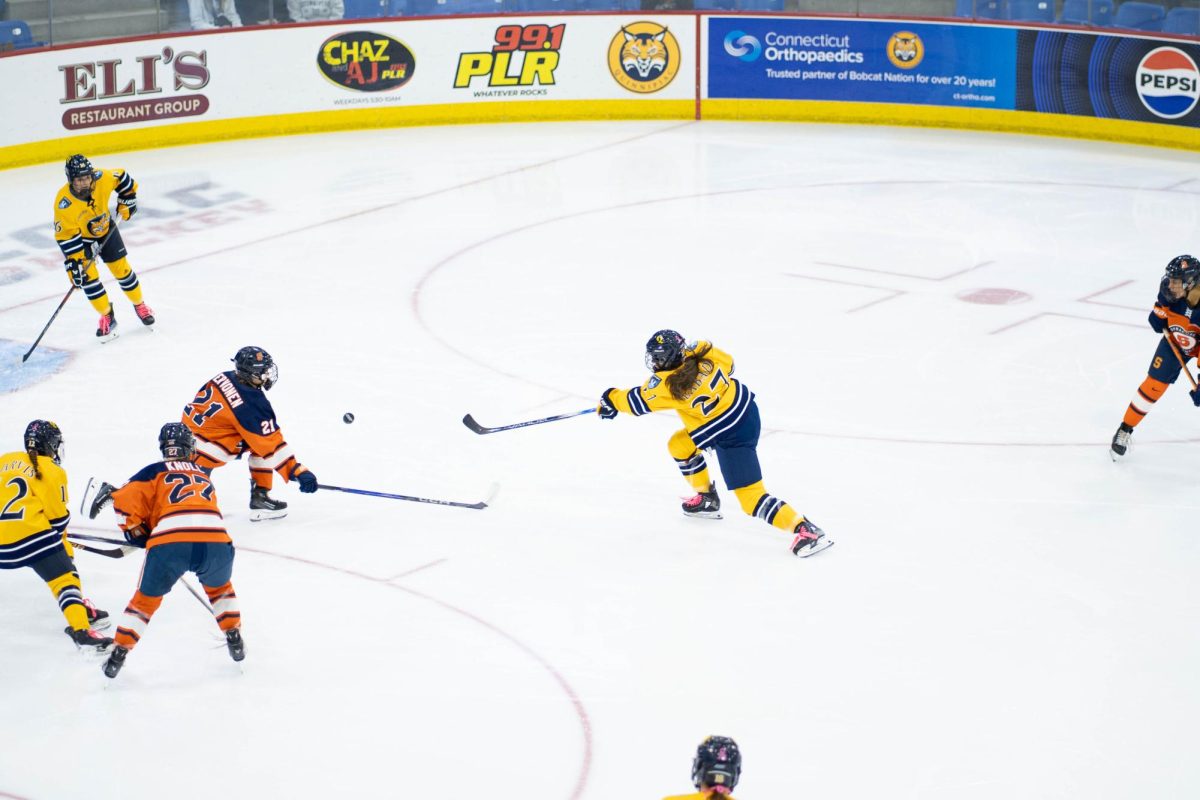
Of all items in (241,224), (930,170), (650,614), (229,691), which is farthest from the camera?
(930,170)

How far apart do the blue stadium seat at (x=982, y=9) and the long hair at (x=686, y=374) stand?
9548 millimetres

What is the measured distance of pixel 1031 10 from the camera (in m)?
14.7

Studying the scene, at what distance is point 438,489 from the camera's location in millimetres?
7375

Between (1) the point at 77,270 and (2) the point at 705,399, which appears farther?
(1) the point at 77,270

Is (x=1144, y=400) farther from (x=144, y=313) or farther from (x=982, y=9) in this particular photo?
(x=982, y=9)

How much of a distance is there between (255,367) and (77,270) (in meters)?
3.59

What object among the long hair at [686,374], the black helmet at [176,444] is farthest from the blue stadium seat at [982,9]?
the black helmet at [176,444]

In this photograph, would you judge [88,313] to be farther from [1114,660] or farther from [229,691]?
[1114,660]

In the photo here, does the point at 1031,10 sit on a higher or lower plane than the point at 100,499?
higher

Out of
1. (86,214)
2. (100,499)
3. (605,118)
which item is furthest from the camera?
→ (605,118)

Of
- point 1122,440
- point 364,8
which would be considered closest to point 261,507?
point 1122,440

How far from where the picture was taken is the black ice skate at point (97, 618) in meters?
5.96

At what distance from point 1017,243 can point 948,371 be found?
9.64 feet

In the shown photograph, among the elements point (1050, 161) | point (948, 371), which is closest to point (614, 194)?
point (1050, 161)
